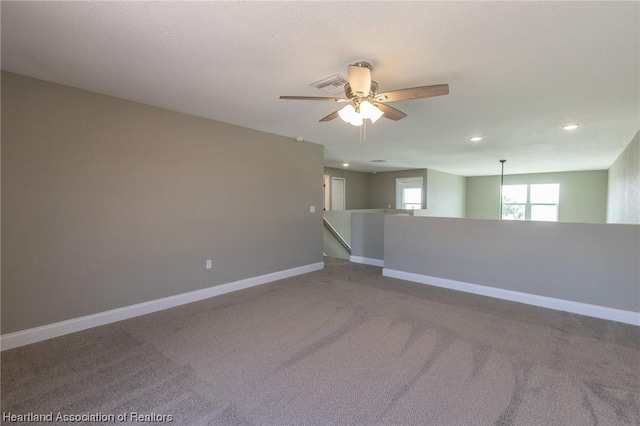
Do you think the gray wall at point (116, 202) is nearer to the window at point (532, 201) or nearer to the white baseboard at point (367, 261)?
the white baseboard at point (367, 261)

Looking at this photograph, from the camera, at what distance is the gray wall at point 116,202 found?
2.63 metres

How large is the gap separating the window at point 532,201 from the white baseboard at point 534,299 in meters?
7.05

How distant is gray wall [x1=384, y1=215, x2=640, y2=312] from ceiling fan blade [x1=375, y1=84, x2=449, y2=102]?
262cm

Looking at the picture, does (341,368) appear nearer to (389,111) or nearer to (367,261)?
(389,111)

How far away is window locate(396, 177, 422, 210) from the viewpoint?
9453mm

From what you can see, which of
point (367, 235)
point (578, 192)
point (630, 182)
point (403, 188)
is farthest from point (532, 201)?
point (367, 235)

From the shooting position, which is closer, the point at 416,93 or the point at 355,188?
the point at 416,93

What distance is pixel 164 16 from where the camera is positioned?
1.76 meters

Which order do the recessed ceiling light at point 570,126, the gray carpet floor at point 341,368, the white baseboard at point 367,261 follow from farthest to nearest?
the white baseboard at point 367,261 → the recessed ceiling light at point 570,126 → the gray carpet floor at point 341,368

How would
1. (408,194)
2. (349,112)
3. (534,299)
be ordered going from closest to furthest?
(349,112) < (534,299) < (408,194)

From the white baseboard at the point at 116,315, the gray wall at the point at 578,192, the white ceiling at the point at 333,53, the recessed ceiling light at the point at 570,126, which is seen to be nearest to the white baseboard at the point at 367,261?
the white baseboard at the point at 116,315

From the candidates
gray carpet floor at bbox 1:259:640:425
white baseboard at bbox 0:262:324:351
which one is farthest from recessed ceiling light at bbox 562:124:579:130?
white baseboard at bbox 0:262:324:351

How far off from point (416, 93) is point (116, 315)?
12.1 ft

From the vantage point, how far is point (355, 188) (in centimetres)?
989
